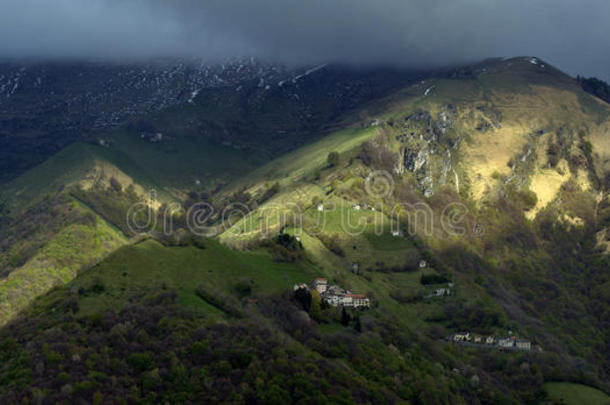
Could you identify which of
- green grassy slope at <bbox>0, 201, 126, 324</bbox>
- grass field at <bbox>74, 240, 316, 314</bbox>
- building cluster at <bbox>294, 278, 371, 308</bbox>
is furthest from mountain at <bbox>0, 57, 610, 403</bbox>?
building cluster at <bbox>294, 278, 371, 308</bbox>

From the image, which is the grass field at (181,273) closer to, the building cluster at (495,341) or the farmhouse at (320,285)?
the farmhouse at (320,285)

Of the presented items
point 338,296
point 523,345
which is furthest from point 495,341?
point 338,296

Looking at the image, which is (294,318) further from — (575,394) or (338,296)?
(575,394)

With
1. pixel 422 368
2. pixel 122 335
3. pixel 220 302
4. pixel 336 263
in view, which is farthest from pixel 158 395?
pixel 336 263

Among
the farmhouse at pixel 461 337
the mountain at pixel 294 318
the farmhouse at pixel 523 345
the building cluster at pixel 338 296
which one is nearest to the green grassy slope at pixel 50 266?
the mountain at pixel 294 318

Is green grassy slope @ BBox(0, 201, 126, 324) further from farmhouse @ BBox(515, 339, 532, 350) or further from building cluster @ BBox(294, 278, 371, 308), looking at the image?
farmhouse @ BBox(515, 339, 532, 350)
